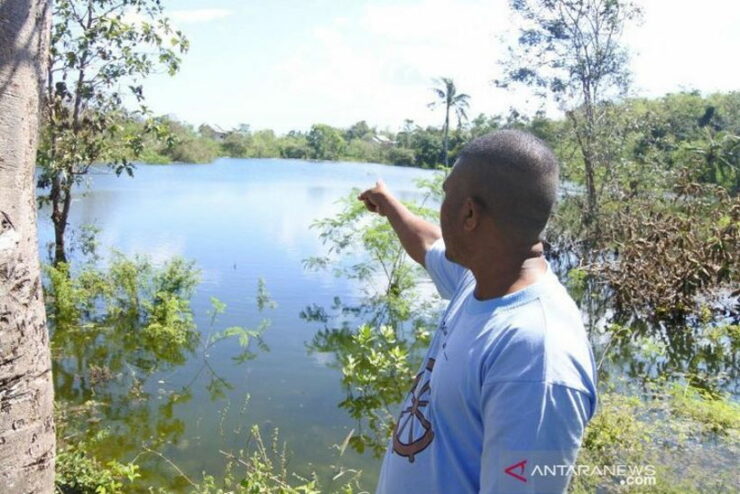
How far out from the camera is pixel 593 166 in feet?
48.2

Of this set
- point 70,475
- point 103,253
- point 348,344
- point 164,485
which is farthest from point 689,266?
point 103,253

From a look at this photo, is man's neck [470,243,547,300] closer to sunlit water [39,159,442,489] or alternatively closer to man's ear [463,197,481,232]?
man's ear [463,197,481,232]

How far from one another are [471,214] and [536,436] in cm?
47

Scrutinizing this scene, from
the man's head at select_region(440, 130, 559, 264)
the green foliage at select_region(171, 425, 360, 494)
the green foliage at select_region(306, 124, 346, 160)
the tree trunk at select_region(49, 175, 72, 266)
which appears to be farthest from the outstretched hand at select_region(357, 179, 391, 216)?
the green foliage at select_region(306, 124, 346, 160)

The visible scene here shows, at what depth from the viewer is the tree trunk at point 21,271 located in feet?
5.62

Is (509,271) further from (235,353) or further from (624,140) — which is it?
(624,140)

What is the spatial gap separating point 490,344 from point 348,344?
23.3 feet

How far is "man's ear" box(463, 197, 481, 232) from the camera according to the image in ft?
4.18

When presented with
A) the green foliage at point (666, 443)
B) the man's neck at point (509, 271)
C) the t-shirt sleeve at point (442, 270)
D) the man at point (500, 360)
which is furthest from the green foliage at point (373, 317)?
the man's neck at point (509, 271)

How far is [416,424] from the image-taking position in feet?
4.47

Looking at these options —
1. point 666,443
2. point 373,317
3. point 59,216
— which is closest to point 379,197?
point 666,443

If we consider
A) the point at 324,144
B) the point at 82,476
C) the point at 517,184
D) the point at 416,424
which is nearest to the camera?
the point at 517,184

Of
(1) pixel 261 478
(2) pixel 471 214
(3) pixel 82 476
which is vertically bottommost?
(3) pixel 82 476

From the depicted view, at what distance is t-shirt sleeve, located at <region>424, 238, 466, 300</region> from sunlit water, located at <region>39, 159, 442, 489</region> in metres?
3.32
